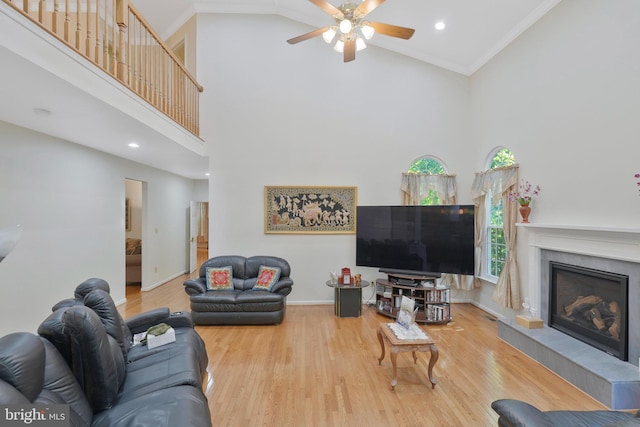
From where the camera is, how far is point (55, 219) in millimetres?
3846

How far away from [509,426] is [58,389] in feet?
7.78

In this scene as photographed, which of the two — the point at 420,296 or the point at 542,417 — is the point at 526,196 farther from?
the point at 542,417

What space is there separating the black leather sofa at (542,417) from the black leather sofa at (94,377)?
5.31 feet

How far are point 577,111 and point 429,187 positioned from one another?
227 cm

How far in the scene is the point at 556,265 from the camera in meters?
3.44

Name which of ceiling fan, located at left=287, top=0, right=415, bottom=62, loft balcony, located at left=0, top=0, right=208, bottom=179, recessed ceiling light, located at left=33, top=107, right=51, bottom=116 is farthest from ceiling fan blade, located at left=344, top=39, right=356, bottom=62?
recessed ceiling light, located at left=33, top=107, right=51, bottom=116

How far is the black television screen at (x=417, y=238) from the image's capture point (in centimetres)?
414

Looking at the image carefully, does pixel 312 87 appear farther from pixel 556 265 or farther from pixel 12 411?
pixel 12 411

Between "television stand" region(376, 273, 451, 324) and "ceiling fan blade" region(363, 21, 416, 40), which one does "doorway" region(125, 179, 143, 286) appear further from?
"ceiling fan blade" region(363, 21, 416, 40)

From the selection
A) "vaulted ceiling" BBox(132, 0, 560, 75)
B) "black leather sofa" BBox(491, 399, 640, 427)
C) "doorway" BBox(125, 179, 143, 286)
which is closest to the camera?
"black leather sofa" BBox(491, 399, 640, 427)

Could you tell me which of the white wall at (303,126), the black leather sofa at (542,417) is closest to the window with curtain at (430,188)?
the white wall at (303,126)

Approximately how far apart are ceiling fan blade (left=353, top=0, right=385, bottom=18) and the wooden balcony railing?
2.20 m

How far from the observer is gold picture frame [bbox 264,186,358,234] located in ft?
16.7

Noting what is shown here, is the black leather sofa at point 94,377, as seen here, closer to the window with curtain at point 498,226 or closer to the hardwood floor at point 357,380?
the hardwood floor at point 357,380
